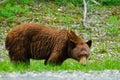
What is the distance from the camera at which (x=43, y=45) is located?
13992 mm

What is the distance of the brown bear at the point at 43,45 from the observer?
1359cm

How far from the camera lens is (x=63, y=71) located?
1047 cm

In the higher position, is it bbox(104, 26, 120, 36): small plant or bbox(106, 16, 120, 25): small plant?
bbox(106, 16, 120, 25): small plant

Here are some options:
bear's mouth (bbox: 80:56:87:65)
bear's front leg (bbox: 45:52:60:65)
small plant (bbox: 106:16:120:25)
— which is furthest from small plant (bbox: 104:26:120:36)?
bear's front leg (bbox: 45:52:60:65)

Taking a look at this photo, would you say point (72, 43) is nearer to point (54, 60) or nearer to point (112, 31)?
point (54, 60)

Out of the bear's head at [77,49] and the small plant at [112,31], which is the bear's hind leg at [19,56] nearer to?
the bear's head at [77,49]

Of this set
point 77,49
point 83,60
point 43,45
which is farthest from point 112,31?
point 83,60

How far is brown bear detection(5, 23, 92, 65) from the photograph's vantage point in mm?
13594

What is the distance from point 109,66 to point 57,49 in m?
2.35

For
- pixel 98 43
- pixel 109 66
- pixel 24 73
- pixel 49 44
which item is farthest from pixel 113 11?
pixel 24 73

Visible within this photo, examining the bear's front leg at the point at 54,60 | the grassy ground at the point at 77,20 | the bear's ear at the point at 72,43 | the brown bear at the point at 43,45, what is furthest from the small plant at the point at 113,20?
the bear's front leg at the point at 54,60

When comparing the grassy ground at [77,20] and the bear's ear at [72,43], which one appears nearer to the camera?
the bear's ear at [72,43]

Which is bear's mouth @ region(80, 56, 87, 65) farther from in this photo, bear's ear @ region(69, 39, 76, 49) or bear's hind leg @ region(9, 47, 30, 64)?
bear's hind leg @ region(9, 47, 30, 64)

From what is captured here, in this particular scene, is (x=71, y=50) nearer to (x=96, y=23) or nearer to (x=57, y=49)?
(x=57, y=49)
